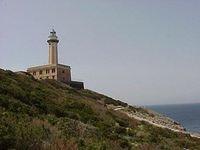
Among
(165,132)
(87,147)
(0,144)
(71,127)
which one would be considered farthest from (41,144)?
(165,132)

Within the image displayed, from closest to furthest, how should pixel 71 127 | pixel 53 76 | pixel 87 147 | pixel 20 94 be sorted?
pixel 87 147 < pixel 71 127 < pixel 20 94 < pixel 53 76

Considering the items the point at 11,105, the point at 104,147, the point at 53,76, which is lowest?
the point at 104,147

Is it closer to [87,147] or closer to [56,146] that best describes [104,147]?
[87,147]

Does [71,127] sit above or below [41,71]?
below

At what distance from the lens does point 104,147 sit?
10.5 metres

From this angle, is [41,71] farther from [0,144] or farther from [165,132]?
[0,144]

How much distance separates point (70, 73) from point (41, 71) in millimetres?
5142

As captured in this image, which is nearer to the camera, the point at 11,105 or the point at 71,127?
the point at 71,127

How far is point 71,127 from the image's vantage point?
46.6 ft

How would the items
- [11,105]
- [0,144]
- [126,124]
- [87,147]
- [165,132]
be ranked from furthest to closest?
[165,132]
[126,124]
[11,105]
[87,147]
[0,144]

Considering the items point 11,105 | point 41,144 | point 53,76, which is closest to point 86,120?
point 11,105

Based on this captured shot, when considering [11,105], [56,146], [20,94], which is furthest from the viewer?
[20,94]

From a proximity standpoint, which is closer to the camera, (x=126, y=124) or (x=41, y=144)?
(x=41, y=144)

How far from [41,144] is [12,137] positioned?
673mm
